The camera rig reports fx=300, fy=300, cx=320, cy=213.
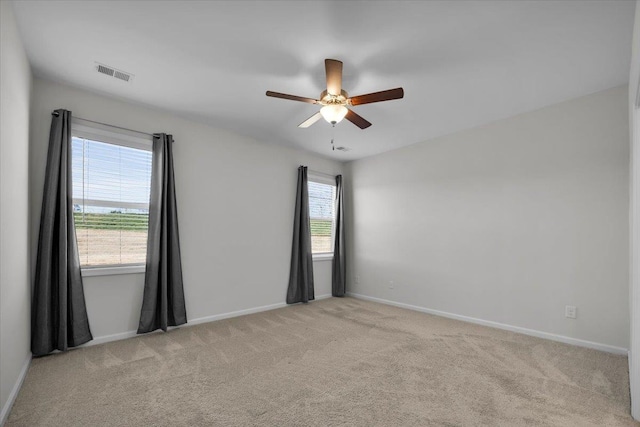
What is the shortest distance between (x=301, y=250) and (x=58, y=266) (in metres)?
2.94

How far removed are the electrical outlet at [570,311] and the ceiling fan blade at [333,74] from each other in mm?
3180

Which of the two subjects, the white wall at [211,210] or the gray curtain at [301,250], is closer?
the white wall at [211,210]

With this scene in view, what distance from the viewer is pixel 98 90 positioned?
2967 millimetres

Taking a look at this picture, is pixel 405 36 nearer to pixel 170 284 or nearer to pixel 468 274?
pixel 468 274

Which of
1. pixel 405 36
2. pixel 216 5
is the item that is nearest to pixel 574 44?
pixel 405 36

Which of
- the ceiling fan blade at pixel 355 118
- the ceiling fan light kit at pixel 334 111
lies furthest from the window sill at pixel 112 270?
the ceiling fan blade at pixel 355 118

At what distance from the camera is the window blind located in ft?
9.83

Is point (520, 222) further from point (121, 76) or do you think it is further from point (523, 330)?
point (121, 76)

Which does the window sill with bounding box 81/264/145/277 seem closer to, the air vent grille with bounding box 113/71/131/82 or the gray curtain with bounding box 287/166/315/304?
the air vent grille with bounding box 113/71/131/82

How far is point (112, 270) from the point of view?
3.09m

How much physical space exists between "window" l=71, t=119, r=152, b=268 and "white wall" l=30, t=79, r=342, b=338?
0.59 ft

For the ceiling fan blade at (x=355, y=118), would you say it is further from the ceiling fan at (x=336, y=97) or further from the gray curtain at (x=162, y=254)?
the gray curtain at (x=162, y=254)

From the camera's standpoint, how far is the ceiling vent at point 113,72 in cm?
254

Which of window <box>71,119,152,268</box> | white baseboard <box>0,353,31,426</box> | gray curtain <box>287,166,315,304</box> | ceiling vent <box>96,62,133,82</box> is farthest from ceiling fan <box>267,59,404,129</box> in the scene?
white baseboard <box>0,353,31,426</box>
